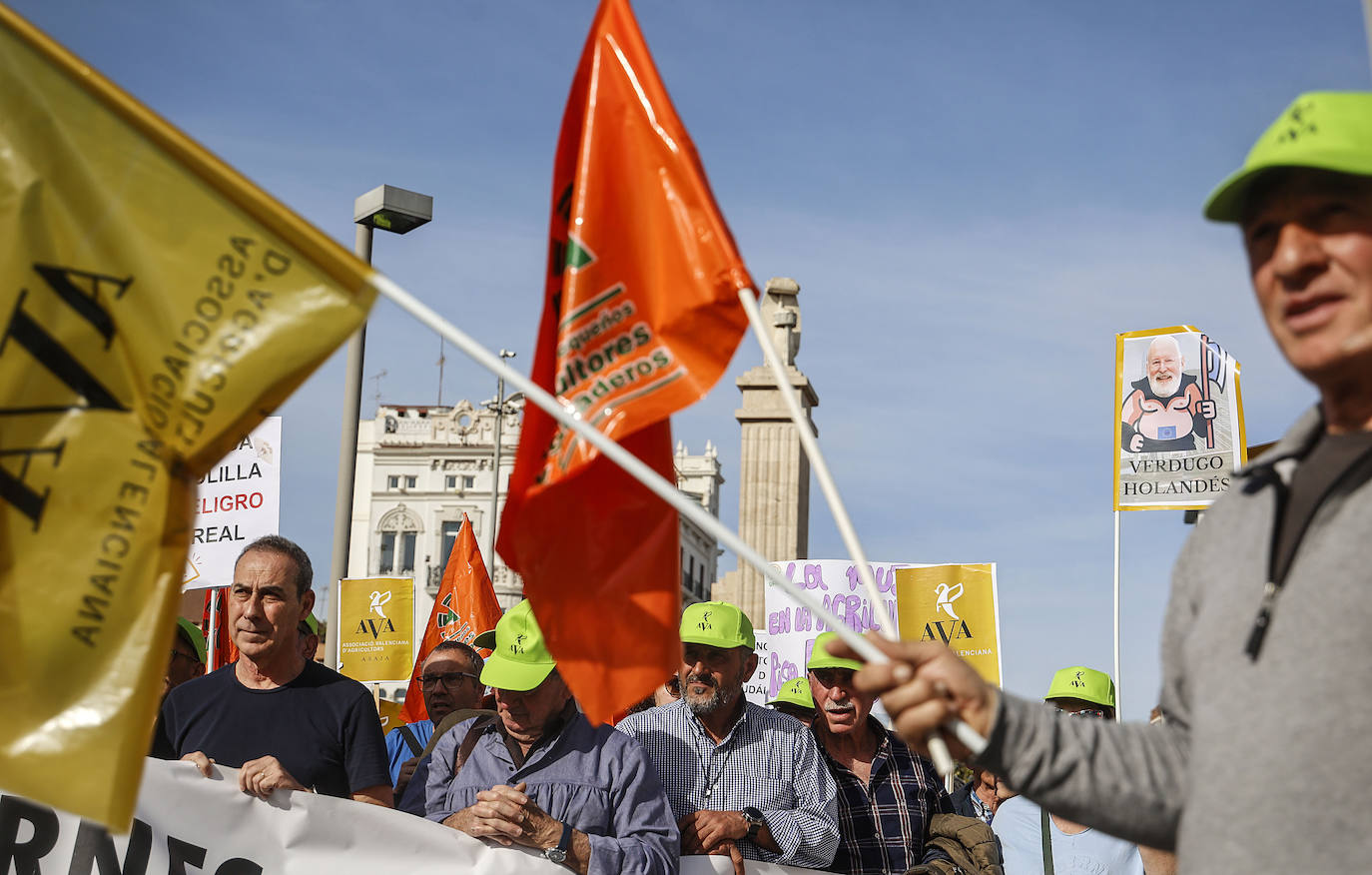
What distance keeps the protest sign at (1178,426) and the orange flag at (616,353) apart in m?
8.23

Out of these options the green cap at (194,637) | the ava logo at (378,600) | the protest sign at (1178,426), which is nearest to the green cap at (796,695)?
the green cap at (194,637)

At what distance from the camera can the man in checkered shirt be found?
5.42 meters

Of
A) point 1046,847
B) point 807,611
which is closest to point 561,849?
point 1046,847

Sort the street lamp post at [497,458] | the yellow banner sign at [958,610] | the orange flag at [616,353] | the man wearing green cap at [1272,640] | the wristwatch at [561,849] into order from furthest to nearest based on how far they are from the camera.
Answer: the street lamp post at [497,458]
the yellow banner sign at [958,610]
the wristwatch at [561,849]
the orange flag at [616,353]
the man wearing green cap at [1272,640]

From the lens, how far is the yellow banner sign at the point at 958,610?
1088 centimetres

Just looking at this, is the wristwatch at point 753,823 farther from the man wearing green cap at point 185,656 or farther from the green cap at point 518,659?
the man wearing green cap at point 185,656

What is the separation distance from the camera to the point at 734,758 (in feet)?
18.7

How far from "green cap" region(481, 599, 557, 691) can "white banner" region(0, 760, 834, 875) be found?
0.53 meters

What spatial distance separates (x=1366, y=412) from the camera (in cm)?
190

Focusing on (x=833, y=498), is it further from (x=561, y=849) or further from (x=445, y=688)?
(x=445, y=688)

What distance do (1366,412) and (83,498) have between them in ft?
6.66

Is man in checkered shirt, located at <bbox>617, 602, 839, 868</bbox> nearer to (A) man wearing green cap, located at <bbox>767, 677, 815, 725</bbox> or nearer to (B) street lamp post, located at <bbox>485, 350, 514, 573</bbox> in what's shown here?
(A) man wearing green cap, located at <bbox>767, 677, 815, 725</bbox>

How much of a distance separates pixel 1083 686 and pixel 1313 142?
596 centimetres

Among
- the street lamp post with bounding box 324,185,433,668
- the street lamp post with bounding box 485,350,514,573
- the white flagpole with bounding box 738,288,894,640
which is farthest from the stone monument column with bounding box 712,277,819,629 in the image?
the white flagpole with bounding box 738,288,894,640
